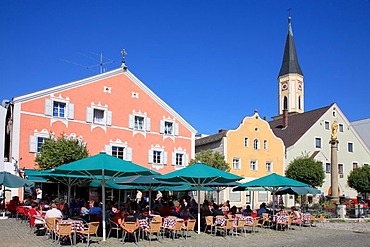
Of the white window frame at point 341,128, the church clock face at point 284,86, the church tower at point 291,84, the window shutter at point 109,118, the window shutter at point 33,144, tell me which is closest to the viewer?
the window shutter at point 33,144

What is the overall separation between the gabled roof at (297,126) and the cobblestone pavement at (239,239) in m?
25.7

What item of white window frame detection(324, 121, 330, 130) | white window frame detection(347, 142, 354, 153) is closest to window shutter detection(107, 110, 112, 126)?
white window frame detection(324, 121, 330, 130)

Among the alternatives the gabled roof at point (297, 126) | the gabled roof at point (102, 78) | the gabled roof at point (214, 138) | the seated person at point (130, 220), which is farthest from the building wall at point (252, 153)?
the seated person at point (130, 220)

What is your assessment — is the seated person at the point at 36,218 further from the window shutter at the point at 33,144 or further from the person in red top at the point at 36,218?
the window shutter at the point at 33,144

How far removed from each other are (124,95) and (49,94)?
18.2 ft

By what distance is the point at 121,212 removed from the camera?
14.4 metres

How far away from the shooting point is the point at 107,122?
101ft

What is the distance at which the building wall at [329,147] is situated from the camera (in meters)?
44.3

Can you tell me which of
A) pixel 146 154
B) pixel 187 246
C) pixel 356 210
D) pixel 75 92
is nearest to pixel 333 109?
pixel 356 210

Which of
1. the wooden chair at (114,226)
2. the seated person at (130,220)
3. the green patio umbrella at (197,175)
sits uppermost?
the green patio umbrella at (197,175)

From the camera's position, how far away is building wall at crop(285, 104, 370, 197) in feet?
145

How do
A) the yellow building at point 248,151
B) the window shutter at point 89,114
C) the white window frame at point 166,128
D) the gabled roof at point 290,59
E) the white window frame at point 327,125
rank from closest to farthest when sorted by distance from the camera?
the window shutter at point 89,114 → the white window frame at point 166,128 → the yellow building at point 248,151 → the white window frame at point 327,125 → the gabled roof at point 290,59

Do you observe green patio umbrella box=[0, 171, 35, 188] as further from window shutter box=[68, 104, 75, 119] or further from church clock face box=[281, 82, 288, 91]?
church clock face box=[281, 82, 288, 91]

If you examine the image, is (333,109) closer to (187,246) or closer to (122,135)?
(122,135)
